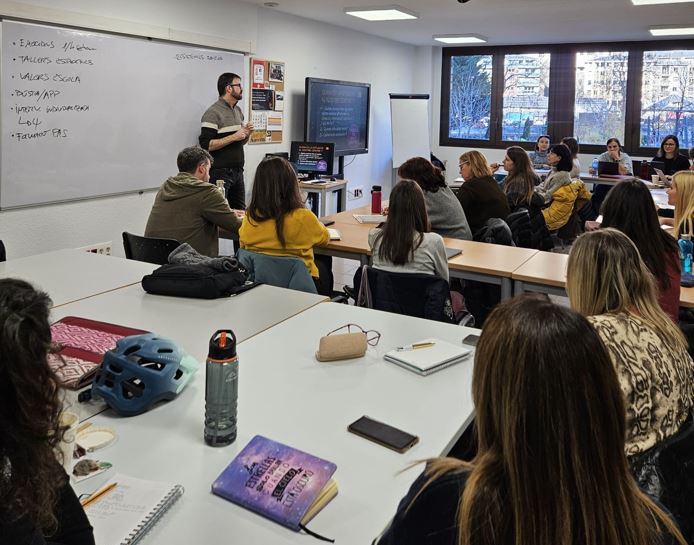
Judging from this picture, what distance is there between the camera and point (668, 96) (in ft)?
29.8

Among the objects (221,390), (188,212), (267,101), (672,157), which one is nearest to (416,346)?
(221,390)

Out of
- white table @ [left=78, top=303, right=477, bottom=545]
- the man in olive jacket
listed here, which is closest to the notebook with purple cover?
white table @ [left=78, top=303, right=477, bottom=545]

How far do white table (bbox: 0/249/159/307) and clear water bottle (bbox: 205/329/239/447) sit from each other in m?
1.19

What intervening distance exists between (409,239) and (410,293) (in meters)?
0.27

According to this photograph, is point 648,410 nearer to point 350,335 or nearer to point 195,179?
point 350,335

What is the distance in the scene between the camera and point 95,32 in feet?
14.8

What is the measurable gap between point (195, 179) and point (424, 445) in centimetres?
257

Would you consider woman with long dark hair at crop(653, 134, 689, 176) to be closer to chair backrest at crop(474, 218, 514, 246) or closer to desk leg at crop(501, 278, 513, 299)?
chair backrest at crop(474, 218, 514, 246)

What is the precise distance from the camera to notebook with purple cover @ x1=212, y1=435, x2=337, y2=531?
1202 mm

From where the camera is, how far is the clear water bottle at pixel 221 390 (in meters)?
1.44

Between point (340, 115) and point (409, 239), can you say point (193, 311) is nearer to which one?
point (409, 239)

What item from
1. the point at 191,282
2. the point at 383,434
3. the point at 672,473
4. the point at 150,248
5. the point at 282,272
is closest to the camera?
the point at 672,473

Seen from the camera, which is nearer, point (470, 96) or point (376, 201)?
point (376, 201)

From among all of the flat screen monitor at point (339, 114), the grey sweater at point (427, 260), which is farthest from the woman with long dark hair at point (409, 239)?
the flat screen monitor at point (339, 114)
